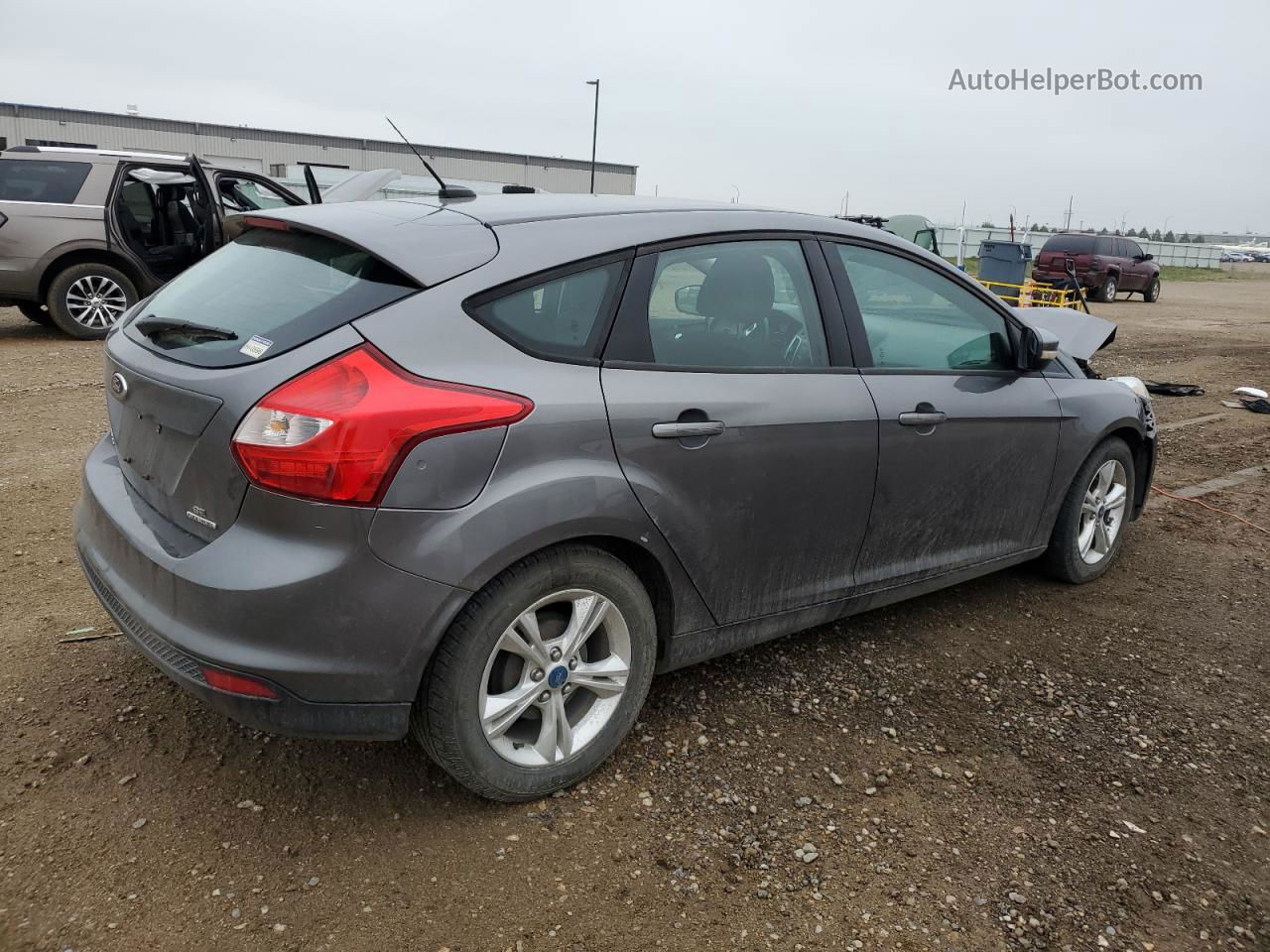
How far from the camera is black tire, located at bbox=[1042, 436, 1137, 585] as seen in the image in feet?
14.1

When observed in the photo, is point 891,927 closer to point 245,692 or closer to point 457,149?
point 245,692

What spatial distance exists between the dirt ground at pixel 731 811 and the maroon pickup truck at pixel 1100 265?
21022 mm

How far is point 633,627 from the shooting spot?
2.78 m

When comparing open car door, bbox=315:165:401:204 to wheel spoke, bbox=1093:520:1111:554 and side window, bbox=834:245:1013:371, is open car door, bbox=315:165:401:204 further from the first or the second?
wheel spoke, bbox=1093:520:1111:554

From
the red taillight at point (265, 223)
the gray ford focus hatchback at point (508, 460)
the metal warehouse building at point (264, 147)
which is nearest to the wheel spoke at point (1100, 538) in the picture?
the gray ford focus hatchback at point (508, 460)

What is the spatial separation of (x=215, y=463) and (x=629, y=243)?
125 centimetres

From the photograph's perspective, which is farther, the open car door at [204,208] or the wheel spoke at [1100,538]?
the open car door at [204,208]

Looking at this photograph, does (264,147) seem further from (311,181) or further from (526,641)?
(526,641)

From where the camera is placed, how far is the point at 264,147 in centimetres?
4675

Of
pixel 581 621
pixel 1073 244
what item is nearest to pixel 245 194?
pixel 581 621

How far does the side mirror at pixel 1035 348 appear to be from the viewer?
153 inches

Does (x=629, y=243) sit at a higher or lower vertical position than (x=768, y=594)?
higher

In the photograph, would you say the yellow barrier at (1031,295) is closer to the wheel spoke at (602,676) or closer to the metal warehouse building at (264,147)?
the wheel spoke at (602,676)

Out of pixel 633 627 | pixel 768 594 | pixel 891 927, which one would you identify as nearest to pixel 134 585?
pixel 633 627
